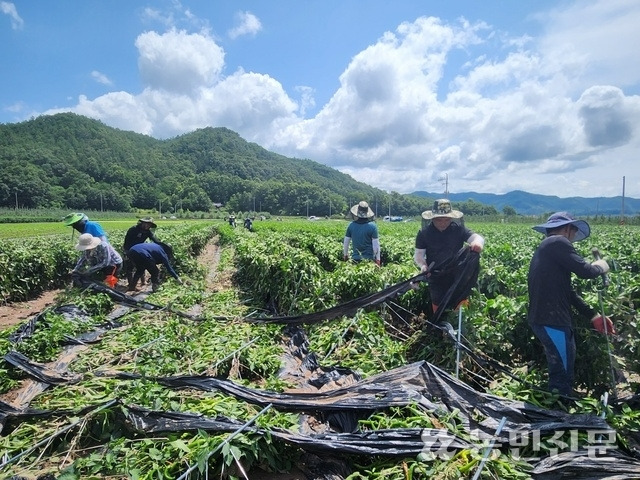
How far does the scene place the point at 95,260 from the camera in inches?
307

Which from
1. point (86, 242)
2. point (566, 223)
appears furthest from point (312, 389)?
point (86, 242)

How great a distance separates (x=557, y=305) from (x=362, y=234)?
148 inches

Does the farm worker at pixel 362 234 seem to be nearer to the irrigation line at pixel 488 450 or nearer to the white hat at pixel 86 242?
the irrigation line at pixel 488 450

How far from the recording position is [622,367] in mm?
3594

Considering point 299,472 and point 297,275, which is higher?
point 297,275

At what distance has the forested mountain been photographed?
79062 mm

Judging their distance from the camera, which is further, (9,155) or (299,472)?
(9,155)

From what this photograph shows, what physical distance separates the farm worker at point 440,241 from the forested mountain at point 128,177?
86809 mm

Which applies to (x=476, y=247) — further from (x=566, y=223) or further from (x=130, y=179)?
(x=130, y=179)

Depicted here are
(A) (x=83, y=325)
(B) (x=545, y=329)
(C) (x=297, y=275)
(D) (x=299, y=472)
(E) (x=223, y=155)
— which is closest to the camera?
(D) (x=299, y=472)

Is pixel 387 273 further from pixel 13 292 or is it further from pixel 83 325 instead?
pixel 13 292

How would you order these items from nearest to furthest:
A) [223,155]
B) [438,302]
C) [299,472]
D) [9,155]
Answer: [299,472]
[438,302]
[9,155]
[223,155]

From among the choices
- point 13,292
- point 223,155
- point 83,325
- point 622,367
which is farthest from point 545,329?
point 223,155

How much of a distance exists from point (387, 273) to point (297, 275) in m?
1.71
